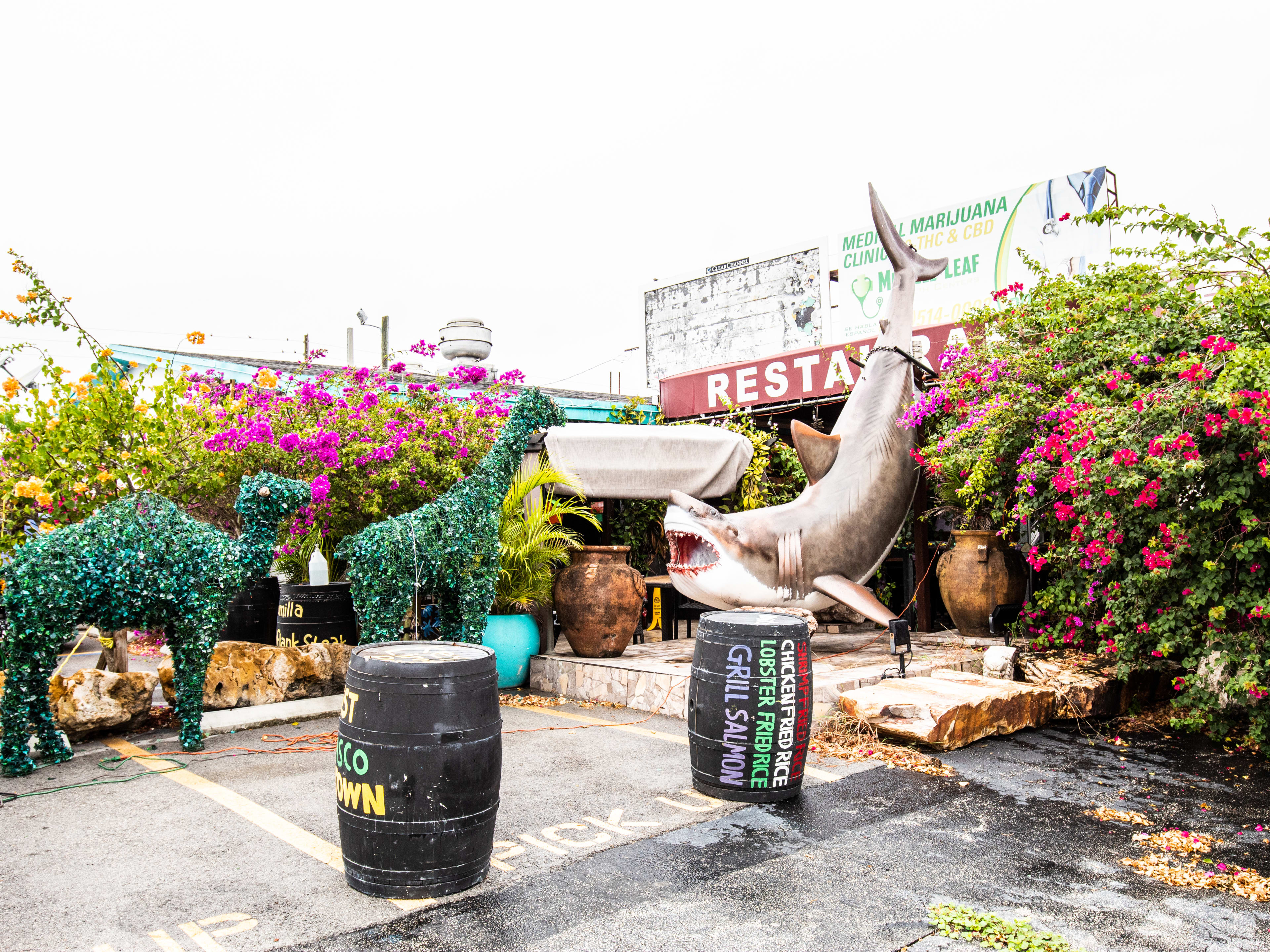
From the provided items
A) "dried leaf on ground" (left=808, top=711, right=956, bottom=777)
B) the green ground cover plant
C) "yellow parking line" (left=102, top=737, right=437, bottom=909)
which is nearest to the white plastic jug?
"yellow parking line" (left=102, top=737, right=437, bottom=909)

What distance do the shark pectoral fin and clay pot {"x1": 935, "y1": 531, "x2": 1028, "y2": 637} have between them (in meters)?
0.80

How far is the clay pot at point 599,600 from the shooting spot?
7.21 metres

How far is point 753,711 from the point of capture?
4.25 meters

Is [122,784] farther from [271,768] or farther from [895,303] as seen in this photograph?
[895,303]

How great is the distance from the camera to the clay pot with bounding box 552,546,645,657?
7.21 meters

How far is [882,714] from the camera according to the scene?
543 centimetres

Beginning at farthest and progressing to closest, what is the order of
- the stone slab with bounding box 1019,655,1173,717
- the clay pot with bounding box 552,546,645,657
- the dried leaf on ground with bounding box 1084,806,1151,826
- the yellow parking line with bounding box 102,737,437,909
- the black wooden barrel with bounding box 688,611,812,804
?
the clay pot with bounding box 552,546,645,657 → the stone slab with bounding box 1019,655,1173,717 → the black wooden barrel with bounding box 688,611,812,804 → the dried leaf on ground with bounding box 1084,806,1151,826 → the yellow parking line with bounding box 102,737,437,909

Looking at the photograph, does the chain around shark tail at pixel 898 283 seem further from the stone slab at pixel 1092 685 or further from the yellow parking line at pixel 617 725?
the yellow parking line at pixel 617 725

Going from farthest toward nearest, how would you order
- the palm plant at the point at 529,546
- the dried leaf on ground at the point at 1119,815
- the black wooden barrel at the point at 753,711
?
the palm plant at the point at 529,546 < the black wooden barrel at the point at 753,711 < the dried leaf on ground at the point at 1119,815

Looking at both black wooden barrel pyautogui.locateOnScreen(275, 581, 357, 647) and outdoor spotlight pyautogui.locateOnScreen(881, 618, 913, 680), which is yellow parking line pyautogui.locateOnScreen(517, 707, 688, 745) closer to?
outdoor spotlight pyautogui.locateOnScreen(881, 618, 913, 680)

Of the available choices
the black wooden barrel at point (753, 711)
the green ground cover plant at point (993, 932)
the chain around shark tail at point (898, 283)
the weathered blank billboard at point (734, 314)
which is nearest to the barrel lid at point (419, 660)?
the black wooden barrel at point (753, 711)

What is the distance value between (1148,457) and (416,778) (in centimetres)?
453

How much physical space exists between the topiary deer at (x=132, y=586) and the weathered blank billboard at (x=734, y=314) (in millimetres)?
14089

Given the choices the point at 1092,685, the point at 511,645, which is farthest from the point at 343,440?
the point at 1092,685
